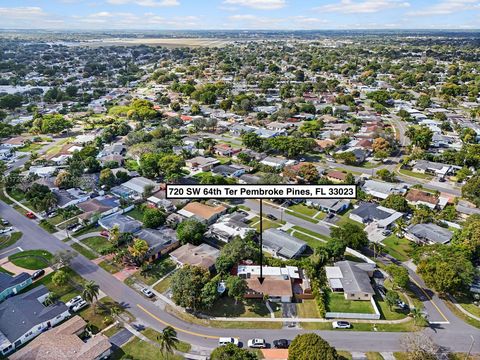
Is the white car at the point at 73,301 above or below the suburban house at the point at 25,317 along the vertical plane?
below

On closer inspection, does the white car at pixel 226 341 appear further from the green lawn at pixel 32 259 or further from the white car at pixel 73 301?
the green lawn at pixel 32 259

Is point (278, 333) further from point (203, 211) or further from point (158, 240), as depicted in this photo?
point (203, 211)

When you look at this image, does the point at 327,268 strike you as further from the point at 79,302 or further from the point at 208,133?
the point at 208,133

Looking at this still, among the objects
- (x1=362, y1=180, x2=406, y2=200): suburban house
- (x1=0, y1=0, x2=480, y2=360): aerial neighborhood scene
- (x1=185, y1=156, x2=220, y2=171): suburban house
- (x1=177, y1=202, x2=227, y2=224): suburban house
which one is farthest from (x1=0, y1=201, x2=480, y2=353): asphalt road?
(x1=185, y1=156, x2=220, y2=171): suburban house

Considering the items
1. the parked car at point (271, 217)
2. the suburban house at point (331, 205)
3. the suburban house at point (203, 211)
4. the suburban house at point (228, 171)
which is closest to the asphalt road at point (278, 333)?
the suburban house at point (203, 211)

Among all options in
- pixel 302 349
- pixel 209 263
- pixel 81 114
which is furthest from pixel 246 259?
pixel 81 114

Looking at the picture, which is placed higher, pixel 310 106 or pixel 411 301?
pixel 310 106
